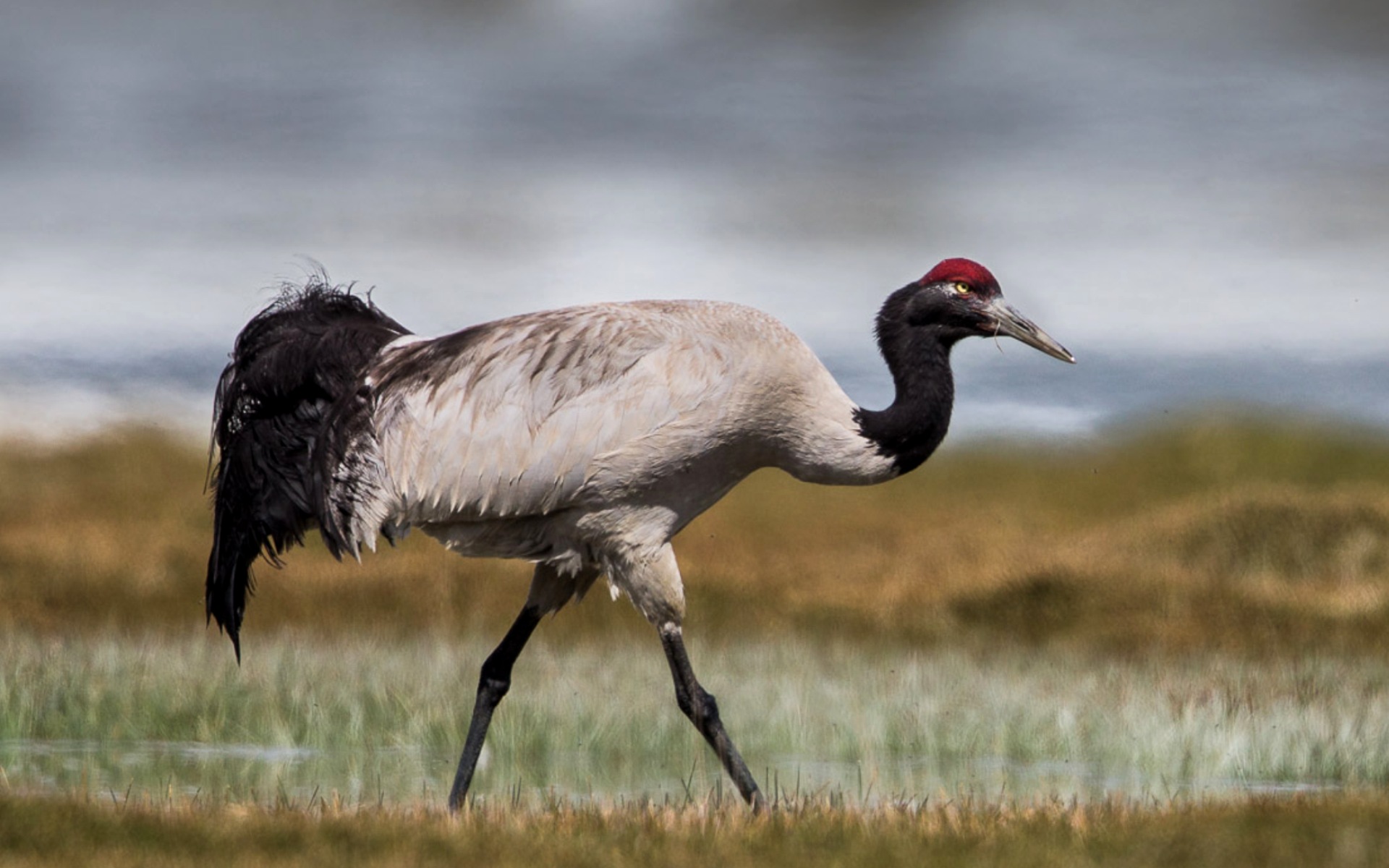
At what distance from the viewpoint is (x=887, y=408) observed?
836 cm

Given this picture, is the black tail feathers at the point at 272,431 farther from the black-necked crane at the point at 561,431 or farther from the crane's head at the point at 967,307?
the crane's head at the point at 967,307

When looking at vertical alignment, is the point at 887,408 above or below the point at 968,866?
above

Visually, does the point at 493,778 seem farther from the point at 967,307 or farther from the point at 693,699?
the point at 967,307

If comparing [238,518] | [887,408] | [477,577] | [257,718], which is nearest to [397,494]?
[238,518]

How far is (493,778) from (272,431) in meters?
2.19

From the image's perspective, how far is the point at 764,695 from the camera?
35.0 ft

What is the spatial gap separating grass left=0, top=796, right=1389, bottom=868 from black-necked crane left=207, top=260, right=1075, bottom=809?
1.10 meters

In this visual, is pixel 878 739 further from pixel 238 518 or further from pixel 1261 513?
pixel 1261 513

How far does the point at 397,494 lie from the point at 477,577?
24.3ft

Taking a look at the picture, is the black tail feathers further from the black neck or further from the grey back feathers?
the black neck

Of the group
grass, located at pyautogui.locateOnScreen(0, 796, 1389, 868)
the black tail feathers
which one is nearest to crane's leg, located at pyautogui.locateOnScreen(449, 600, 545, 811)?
the black tail feathers

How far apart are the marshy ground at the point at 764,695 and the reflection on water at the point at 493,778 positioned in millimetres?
37

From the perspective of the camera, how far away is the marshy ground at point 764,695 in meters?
6.59

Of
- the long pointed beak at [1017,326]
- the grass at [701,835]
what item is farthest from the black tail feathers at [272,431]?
the long pointed beak at [1017,326]
